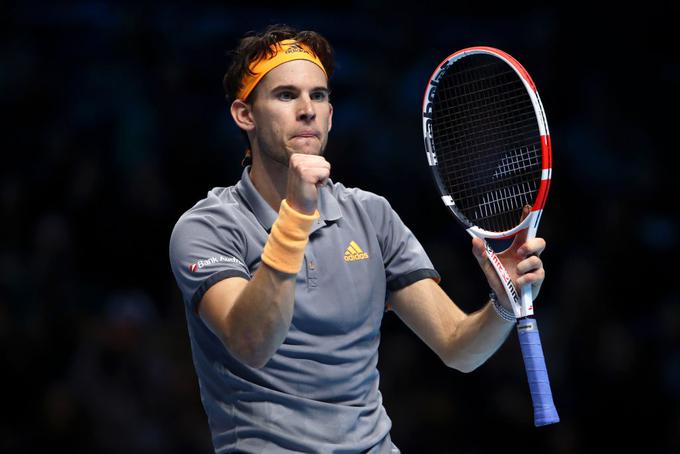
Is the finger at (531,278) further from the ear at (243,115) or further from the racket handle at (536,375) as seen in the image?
the ear at (243,115)

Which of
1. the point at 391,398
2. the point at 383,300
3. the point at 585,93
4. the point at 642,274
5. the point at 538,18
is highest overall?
the point at 538,18

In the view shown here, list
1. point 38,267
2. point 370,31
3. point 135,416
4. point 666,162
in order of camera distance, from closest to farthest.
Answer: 1. point 135,416
2. point 38,267
3. point 666,162
4. point 370,31

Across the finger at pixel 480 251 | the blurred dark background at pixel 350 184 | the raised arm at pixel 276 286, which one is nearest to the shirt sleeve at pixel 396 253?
the finger at pixel 480 251

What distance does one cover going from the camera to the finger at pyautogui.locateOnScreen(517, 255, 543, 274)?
10.5 feet

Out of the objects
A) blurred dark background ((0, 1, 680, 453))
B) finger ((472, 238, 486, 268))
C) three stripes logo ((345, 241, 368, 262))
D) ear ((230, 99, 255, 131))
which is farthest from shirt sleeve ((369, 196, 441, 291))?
blurred dark background ((0, 1, 680, 453))

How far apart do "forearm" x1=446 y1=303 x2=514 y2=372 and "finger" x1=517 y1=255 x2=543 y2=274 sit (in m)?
0.19

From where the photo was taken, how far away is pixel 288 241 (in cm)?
290

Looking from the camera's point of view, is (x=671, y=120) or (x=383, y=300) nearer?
(x=383, y=300)

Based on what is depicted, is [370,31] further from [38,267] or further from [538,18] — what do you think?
[38,267]

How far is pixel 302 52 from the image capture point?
339 cm

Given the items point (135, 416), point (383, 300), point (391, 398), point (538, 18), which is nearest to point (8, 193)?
point (135, 416)

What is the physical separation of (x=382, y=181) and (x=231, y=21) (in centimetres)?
215

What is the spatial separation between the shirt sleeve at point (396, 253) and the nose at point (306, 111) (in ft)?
1.38

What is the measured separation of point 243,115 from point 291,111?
9.4 inches
